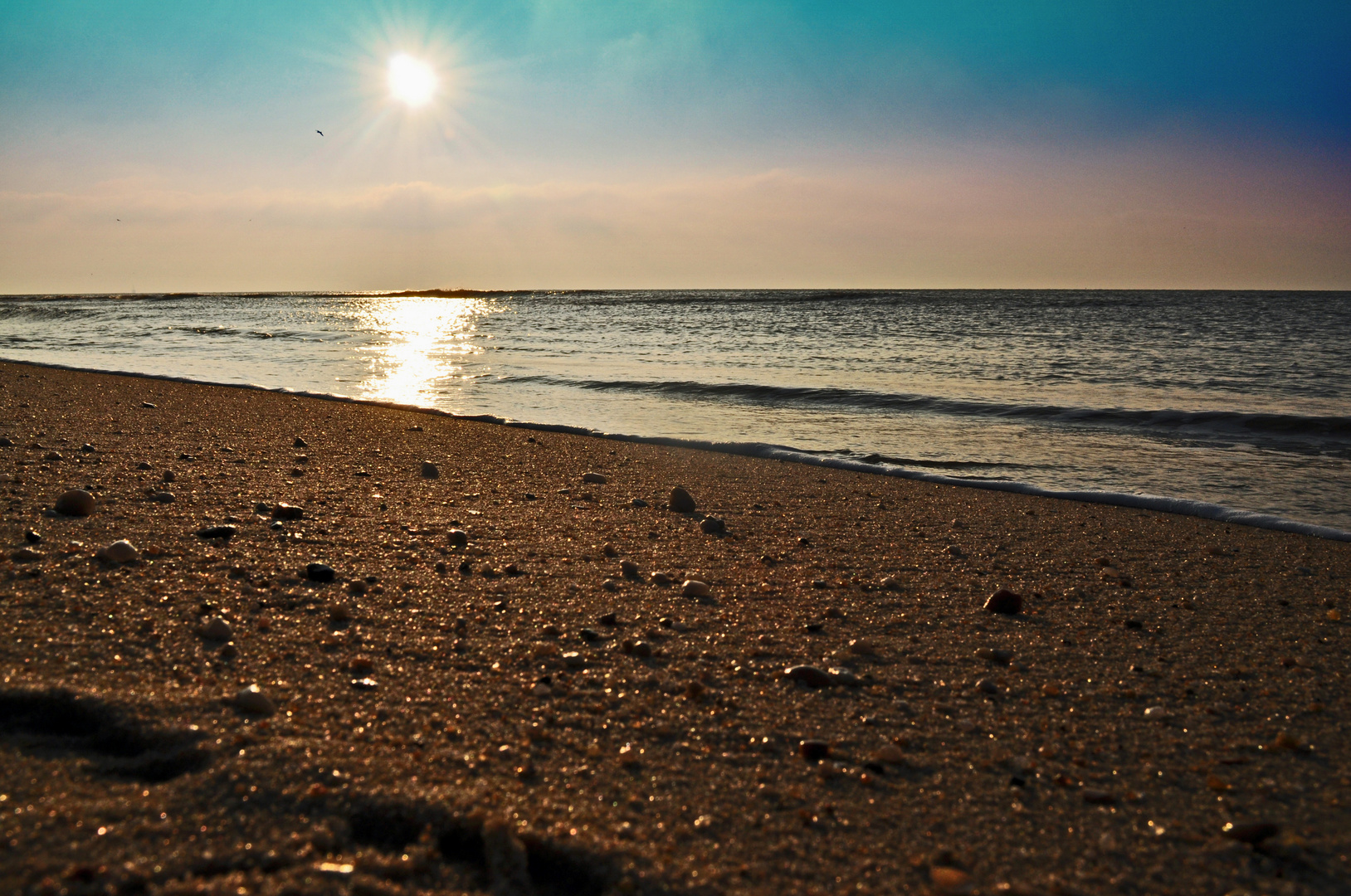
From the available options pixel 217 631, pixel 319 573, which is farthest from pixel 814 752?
pixel 319 573

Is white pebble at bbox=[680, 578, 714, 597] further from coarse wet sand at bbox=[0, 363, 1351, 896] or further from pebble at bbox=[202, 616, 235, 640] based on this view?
pebble at bbox=[202, 616, 235, 640]

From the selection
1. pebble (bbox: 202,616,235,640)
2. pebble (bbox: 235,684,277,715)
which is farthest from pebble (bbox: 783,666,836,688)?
pebble (bbox: 202,616,235,640)

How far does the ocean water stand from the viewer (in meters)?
8.30

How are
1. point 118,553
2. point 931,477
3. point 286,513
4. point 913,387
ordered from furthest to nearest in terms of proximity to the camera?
point 913,387
point 931,477
point 286,513
point 118,553

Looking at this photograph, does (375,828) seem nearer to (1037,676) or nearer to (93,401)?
(1037,676)

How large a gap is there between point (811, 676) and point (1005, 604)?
4.42ft

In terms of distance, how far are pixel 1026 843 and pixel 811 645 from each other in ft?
4.05

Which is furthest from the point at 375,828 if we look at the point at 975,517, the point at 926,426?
the point at 926,426

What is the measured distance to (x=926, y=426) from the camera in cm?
1062

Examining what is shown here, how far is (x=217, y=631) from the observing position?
2.83m

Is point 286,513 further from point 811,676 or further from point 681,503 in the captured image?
point 811,676

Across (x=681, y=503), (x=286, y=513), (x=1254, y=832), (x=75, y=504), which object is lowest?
(x=1254, y=832)

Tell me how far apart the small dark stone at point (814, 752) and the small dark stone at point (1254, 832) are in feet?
3.32

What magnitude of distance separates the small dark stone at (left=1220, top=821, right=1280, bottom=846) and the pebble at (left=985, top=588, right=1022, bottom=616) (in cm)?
162
